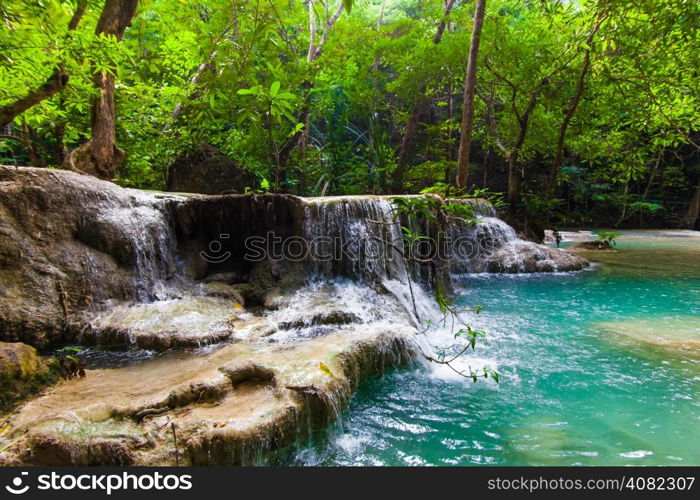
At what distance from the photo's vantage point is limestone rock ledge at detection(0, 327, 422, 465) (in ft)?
6.60

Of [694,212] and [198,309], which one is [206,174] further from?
[694,212]

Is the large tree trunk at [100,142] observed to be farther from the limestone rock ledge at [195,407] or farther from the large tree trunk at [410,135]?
the large tree trunk at [410,135]

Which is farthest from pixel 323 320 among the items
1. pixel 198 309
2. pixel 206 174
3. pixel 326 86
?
pixel 326 86

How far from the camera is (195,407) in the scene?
2.44 m

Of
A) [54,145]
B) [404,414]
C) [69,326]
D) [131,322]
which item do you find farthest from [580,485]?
[54,145]

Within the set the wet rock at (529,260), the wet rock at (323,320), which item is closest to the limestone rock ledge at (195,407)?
A: the wet rock at (323,320)

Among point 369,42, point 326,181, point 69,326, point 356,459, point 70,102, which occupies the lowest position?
point 356,459

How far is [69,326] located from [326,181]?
20.9 ft

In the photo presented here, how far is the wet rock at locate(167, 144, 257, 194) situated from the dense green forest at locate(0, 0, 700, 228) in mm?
78

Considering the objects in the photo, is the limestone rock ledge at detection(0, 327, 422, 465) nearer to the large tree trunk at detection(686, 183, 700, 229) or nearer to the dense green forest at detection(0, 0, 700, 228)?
the dense green forest at detection(0, 0, 700, 228)

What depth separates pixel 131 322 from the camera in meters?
3.75

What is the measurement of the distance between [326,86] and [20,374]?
820 cm

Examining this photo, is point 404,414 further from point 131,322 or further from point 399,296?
point 131,322

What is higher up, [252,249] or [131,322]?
[252,249]
